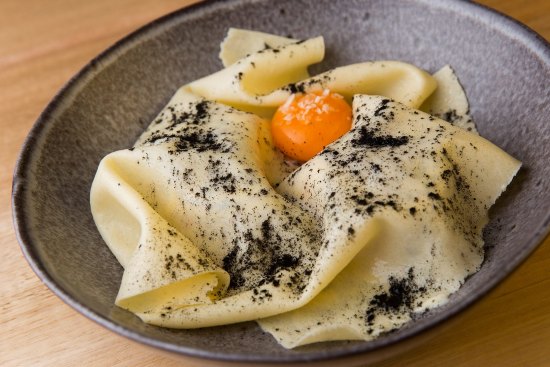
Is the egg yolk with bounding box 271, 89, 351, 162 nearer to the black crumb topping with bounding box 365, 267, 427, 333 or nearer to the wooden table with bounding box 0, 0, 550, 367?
the black crumb topping with bounding box 365, 267, 427, 333

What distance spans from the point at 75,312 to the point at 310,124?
2.73 feet

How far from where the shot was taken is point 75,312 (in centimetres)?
169

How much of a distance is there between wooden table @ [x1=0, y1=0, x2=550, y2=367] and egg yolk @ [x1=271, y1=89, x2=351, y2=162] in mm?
636

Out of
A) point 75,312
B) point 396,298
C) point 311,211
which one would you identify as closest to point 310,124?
point 311,211

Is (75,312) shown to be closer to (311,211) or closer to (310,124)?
(311,211)

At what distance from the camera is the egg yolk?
71.6 inches

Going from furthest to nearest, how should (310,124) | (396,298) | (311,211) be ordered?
(310,124) < (311,211) < (396,298)

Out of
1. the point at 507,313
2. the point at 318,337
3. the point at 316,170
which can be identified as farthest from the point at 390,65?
the point at 318,337

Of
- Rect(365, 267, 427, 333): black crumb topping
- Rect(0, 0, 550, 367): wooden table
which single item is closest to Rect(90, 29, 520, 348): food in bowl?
Rect(365, 267, 427, 333): black crumb topping

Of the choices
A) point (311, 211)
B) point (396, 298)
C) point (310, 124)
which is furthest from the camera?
point (310, 124)

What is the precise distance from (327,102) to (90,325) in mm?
906

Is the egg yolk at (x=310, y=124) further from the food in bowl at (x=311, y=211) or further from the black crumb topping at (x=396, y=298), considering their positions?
the black crumb topping at (x=396, y=298)

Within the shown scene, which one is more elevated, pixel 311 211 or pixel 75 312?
pixel 311 211

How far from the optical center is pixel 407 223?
1405mm
